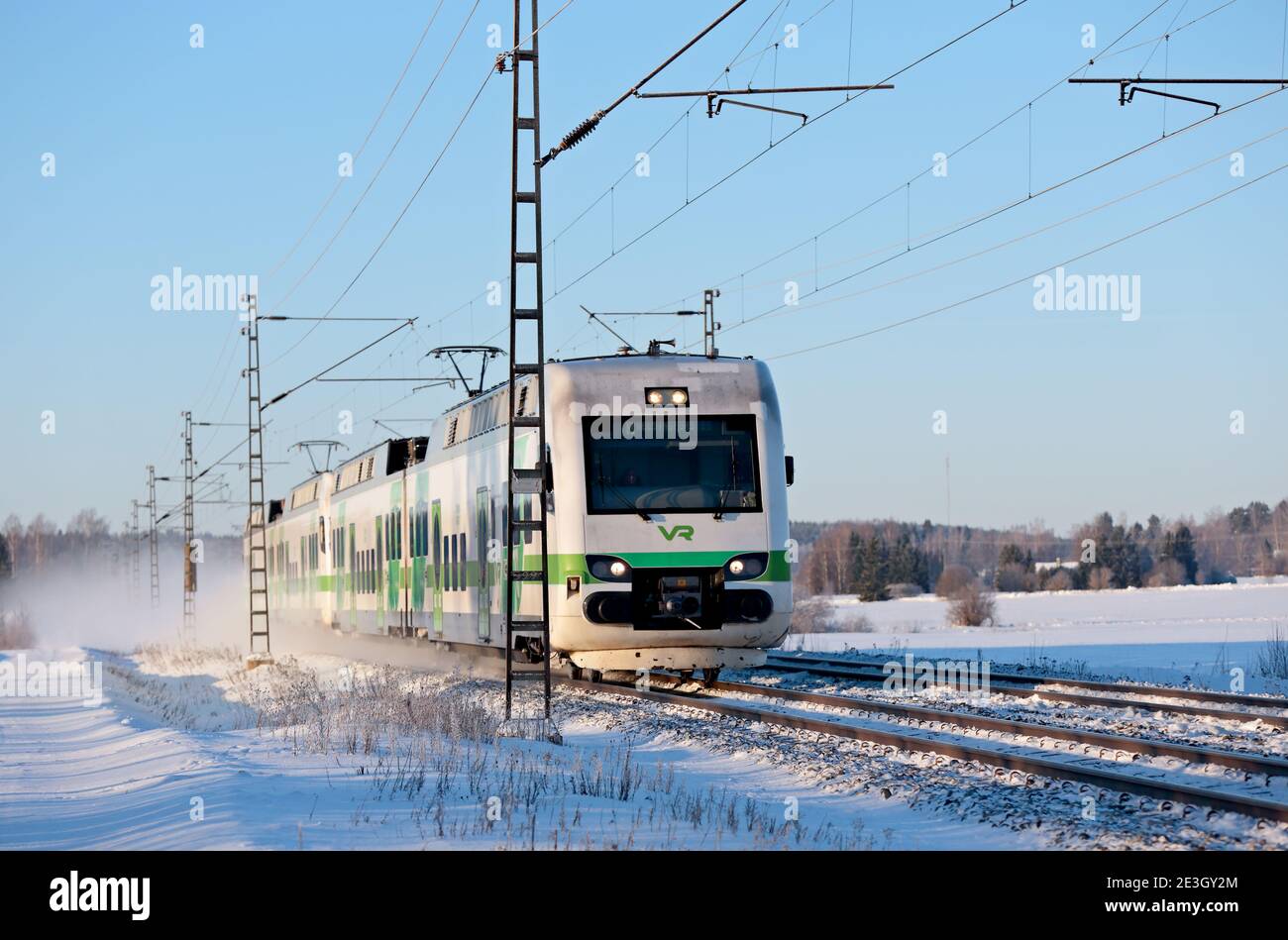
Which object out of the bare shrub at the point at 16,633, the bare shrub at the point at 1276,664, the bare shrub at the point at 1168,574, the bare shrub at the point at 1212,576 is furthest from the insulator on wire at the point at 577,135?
the bare shrub at the point at 1212,576

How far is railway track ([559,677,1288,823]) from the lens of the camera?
9805mm

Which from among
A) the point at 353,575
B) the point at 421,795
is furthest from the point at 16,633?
the point at 421,795

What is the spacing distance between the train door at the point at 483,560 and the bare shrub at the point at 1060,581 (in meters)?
111

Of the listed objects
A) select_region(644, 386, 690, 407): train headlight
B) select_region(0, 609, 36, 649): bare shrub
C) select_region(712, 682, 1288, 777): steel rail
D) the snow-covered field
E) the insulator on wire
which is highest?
the insulator on wire

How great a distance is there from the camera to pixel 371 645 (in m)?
36.5

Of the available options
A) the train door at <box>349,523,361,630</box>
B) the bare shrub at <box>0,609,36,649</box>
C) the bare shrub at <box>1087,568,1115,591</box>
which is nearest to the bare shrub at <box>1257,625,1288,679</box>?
the train door at <box>349,523,361,630</box>

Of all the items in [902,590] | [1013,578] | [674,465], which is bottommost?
[902,590]

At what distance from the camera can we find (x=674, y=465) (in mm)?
18203

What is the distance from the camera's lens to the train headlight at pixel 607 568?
58.6 feet

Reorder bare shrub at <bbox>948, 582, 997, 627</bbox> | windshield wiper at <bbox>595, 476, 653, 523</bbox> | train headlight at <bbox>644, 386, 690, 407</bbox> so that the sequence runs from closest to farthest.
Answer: windshield wiper at <bbox>595, 476, 653, 523</bbox>
train headlight at <bbox>644, 386, 690, 407</bbox>
bare shrub at <bbox>948, 582, 997, 627</bbox>

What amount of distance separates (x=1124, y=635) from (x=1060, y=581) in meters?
91.7

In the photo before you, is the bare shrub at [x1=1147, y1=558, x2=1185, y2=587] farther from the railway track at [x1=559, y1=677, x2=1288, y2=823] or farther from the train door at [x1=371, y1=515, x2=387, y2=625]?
→ the railway track at [x1=559, y1=677, x2=1288, y2=823]

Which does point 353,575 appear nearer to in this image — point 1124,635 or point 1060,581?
point 1124,635

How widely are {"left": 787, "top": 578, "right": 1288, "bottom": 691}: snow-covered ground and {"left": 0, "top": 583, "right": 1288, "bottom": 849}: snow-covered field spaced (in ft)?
6.52
